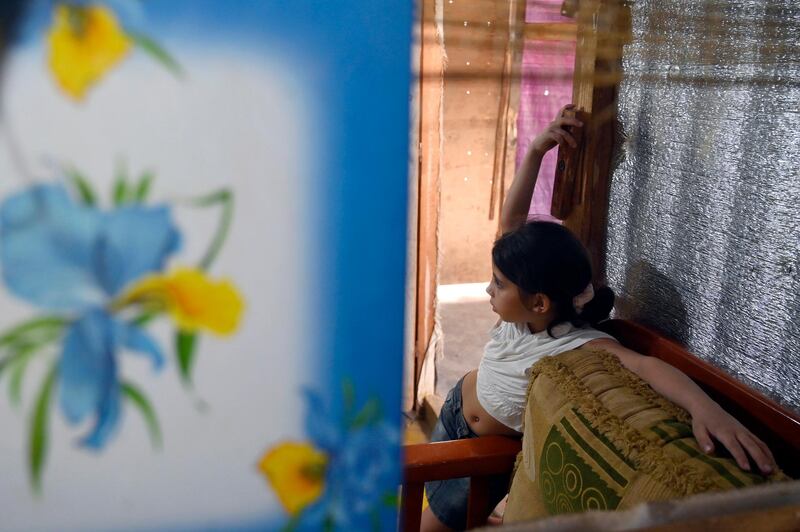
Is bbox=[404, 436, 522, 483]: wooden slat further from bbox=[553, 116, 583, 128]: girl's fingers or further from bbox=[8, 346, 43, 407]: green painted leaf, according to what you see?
bbox=[8, 346, 43, 407]: green painted leaf

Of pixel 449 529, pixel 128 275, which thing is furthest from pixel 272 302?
pixel 449 529

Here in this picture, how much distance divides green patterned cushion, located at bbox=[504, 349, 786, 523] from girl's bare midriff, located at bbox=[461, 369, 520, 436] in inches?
6.2

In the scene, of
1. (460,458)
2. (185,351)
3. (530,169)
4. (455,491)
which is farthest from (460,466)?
(185,351)

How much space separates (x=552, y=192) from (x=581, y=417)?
1.84 ft

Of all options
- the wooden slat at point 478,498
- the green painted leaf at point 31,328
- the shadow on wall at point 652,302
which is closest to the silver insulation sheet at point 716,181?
the shadow on wall at point 652,302

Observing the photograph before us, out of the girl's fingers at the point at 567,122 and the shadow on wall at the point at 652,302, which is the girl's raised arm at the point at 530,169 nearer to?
the girl's fingers at the point at 567,122

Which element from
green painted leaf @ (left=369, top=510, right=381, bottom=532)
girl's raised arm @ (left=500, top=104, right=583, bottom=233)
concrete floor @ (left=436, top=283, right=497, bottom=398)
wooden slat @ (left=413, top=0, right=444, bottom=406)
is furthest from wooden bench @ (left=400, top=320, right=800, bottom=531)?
concrete floor @ (left=436, top=283, right=497, bottom=398)

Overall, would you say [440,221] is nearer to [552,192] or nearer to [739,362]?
[552,192]

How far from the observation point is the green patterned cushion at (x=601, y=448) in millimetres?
825

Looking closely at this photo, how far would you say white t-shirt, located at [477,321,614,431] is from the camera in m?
1.28

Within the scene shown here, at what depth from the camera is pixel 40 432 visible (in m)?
0.48

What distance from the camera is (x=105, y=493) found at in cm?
50

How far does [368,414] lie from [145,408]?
0.17 metres

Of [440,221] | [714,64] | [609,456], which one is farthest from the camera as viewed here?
[440,221]
